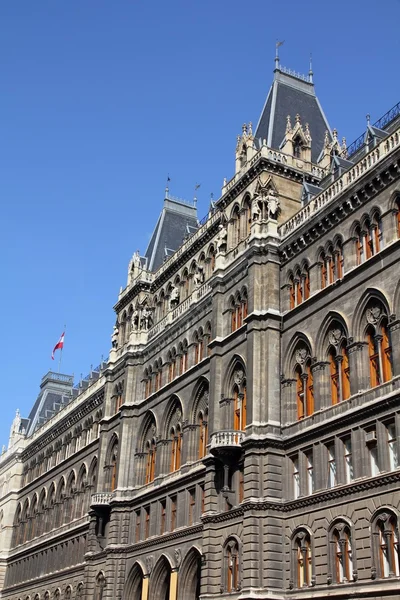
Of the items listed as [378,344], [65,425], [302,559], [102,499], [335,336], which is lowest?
[302,559]

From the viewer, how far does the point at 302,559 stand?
38500mm

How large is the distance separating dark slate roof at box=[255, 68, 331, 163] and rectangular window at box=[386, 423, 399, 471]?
26524 millimetres

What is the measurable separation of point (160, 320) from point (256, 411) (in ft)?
68.9

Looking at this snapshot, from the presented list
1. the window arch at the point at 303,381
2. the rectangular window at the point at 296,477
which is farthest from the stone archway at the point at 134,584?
the window arch at the point at 303,381

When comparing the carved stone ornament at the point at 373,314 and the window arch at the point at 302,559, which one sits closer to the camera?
the carved stone ornament at the point at 373,314

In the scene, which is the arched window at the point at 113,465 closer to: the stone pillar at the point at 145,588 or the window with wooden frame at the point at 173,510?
the stone pillar at the point at 145,588

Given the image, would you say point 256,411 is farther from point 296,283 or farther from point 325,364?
point 296,283

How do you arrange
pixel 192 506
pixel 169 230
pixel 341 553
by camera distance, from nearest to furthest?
pixel 341 553 < pixel 192 506 < pixel 169 230

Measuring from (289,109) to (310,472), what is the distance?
30509 mm

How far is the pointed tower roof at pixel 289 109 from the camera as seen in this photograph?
57.2 m

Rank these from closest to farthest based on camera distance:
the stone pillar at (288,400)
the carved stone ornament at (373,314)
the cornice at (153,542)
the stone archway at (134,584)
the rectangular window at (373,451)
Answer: the rectangular window at (373,451)
the carved stone ornament at (373,314)
the stone pillar at (288,400)
the cornice at (153,542)
the stone archway at (134,584)

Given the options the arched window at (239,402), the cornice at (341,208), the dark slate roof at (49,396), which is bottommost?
the arched window at (239,402)

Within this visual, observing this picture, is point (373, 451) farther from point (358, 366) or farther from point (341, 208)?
point (341, 208)

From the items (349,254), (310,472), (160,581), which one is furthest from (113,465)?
(349,254)
